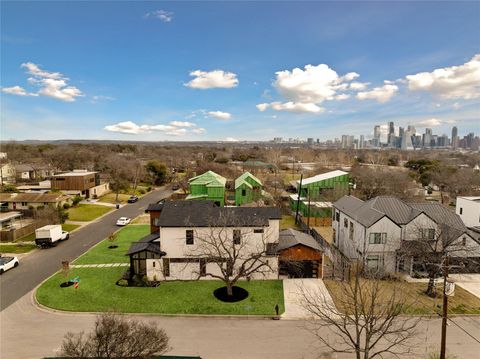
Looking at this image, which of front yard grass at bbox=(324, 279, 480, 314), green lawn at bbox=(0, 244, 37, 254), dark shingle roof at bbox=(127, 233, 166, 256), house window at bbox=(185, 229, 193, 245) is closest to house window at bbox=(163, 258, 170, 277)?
dark shingle roof at bbox=(127, 233, 166, 256)

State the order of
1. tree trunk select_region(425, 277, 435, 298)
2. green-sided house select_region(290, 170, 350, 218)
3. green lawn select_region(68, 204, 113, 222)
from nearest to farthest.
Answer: tree trunk select_region(425, 277, 435, 298), green lawn select_region(68, 204, 113, 222), green-sided house select_region(290, 170, 350, 218)

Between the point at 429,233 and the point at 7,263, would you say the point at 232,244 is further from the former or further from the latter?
the point at 7,263

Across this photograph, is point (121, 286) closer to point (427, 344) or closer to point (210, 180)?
point (427, 344)

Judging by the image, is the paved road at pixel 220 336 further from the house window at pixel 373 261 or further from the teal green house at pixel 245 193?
the teal green house at pixel 245 193

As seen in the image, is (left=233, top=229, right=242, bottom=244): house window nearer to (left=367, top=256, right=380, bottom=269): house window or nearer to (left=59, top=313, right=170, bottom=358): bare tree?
(left=367, top=256, right=380, bottom=269): house window

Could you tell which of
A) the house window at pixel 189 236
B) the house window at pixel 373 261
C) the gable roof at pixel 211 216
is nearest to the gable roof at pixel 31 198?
the gable roof at pixel 211 216

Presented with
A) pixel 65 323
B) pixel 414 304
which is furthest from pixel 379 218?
pixel 65 323
